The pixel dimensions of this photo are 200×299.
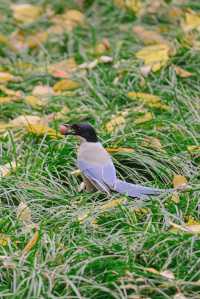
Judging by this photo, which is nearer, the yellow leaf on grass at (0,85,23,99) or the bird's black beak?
the bird's black beak

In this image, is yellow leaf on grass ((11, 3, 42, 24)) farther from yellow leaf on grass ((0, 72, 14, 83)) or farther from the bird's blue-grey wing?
the bird's blue-grey wing

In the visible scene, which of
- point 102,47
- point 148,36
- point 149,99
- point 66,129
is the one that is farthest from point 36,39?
point 66,129

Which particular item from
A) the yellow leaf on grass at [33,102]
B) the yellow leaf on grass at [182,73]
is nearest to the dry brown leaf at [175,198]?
the yellow leaf on grass at [33,102]

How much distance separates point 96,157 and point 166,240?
3.42 feet

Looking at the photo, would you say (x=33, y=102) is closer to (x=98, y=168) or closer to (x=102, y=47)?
(x=102, y=47)

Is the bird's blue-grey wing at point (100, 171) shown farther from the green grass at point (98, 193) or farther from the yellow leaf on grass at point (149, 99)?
the yellow leaf on grass at point (149, 99)

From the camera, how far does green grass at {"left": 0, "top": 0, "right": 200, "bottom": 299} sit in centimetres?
392

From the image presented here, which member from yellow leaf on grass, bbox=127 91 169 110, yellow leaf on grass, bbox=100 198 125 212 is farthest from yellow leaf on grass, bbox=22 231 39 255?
yellow leaf on grass, bbox=127 91 169 110

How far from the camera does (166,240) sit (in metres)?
4.10

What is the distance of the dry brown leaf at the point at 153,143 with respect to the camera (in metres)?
5.39

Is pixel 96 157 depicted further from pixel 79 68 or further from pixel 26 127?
pixel 79 68

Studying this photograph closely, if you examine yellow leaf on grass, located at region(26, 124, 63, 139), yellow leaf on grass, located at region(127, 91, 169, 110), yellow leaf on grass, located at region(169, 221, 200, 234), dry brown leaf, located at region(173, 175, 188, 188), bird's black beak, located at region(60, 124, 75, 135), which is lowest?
yellow leaf on grass, located at region(127, 91, 169, 110)

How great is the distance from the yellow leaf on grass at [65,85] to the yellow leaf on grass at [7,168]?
1405mm

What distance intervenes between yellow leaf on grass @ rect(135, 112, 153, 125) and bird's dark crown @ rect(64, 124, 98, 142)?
2.09 ft
